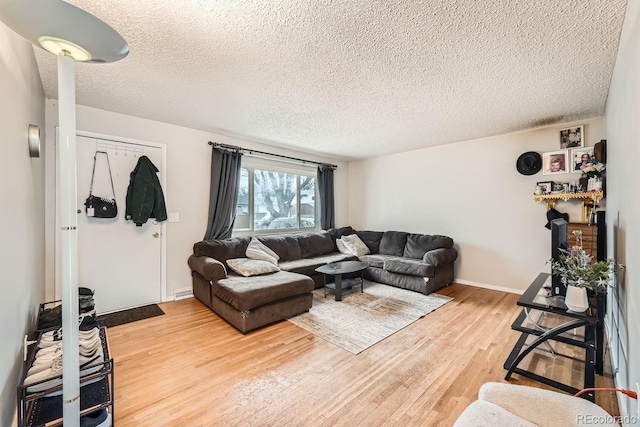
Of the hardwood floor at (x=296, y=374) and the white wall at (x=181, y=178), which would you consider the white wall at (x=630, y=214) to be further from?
the white wall at (x=181, y=178)

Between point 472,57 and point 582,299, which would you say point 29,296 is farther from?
point 582,299

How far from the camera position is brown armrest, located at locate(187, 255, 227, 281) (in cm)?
305

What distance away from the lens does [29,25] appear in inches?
36.3

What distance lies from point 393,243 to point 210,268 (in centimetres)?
314

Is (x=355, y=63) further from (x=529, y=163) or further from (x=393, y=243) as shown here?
(x=393, y=243)

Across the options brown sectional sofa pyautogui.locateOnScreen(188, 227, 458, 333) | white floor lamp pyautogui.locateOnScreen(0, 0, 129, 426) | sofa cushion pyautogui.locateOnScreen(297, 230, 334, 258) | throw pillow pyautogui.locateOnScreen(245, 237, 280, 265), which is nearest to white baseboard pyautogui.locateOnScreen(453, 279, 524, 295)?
brown sectional sofa pyautogui.locateOnScreen(188, 227, 458, 333)

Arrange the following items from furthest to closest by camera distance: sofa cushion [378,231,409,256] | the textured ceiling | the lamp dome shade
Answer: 1. sofa cushion [378,231,409,256]
2. the textured ceiling
3. the lamp dome shade

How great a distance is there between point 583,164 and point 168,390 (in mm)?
4793

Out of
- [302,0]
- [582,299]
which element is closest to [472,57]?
[302,0]

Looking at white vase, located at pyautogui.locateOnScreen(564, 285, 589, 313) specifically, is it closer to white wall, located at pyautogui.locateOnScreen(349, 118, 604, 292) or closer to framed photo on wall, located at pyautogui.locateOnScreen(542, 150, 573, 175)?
white wall, located at pyautogui.locateOnScreen(349, 118, 604, 292)

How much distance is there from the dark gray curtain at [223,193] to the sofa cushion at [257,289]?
964mm

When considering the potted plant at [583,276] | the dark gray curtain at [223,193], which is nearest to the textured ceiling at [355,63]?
the dark gray curtain at [223,193]

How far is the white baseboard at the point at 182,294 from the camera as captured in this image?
3.61 metres

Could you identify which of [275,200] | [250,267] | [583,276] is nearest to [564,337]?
[583,276]
